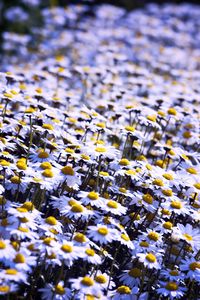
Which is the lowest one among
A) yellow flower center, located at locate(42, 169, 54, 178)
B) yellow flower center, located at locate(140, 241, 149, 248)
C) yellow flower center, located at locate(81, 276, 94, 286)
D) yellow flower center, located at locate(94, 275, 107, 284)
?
yellow flower center, located at locate(94, 275, 107, 284)

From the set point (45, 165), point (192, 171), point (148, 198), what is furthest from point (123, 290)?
point (192, 171)

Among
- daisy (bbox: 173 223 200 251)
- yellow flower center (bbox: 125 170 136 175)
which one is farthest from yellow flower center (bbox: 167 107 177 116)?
daisy (bbox: 173 223 200 251)

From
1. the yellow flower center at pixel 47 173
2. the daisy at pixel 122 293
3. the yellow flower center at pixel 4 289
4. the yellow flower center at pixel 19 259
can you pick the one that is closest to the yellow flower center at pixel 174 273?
the daisy at pixel 122 293

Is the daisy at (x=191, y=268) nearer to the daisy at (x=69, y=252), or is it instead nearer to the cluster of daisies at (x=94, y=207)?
the cluster of daisies at (x=94, y=207)

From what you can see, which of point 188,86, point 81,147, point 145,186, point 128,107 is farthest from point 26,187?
point 188,86

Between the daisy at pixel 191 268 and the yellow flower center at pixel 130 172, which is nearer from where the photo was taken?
the daisy at pixel 191 268

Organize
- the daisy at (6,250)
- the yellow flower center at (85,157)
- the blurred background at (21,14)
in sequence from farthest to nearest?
the blurred background at (21,14)
the yellow flower center at (85,157)
the daisy at (6,250)

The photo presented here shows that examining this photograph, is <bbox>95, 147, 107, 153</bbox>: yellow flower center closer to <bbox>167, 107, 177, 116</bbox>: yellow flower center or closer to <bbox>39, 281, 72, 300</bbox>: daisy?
<bbox>39, 281, 72, 300</bbox>: daisy

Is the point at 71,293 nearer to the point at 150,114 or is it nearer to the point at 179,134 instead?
the point at 150,114

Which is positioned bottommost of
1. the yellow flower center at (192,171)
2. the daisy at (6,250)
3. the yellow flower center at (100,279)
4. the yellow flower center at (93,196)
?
the yellow flower center at (100,279)

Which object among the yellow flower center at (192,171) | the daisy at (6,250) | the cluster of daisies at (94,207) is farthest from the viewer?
the yellow flower center at (192,171)

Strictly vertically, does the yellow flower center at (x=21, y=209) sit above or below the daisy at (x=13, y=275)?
above
